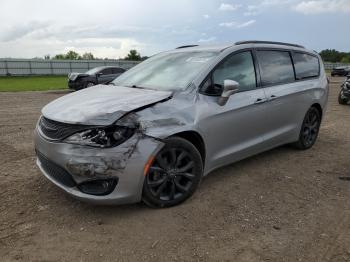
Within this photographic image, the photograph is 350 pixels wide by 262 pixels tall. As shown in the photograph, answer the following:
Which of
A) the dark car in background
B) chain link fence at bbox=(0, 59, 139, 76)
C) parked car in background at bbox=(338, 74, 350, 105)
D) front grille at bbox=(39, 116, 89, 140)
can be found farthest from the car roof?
chain link fence at bbox=(0, 59, 139, 76)

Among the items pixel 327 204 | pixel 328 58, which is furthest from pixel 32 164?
pixel 328 58

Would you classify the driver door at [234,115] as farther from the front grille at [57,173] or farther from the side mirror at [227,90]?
the front grille at [57,173]

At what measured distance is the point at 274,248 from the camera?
3.34 m

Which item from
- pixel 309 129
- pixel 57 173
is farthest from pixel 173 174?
pixel 309 129

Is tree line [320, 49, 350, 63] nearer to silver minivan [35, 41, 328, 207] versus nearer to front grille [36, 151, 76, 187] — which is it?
silver minivan [35, 41, 328, 207]

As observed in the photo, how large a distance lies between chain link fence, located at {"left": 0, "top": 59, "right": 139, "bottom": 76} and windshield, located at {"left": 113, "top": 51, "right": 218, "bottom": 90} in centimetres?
3634

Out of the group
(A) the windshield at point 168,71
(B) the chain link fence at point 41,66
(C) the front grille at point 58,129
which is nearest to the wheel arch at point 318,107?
(A) the windshield at point 168,71

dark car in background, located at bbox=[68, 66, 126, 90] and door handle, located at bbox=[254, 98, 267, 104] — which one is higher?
door handle, located at bbox=[254, 98, 267, 104]

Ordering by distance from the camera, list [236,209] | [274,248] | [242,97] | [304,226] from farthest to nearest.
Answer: [242,97], [236,209], [304,226], [274,248]

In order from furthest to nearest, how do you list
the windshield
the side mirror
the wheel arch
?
the wheel arch → the windshield → the side mirror

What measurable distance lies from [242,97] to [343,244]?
2.14 meters

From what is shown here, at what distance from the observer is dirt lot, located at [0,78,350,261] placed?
3.24 meters

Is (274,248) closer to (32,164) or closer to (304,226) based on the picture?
(304,226)

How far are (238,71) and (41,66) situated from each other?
44.4m
